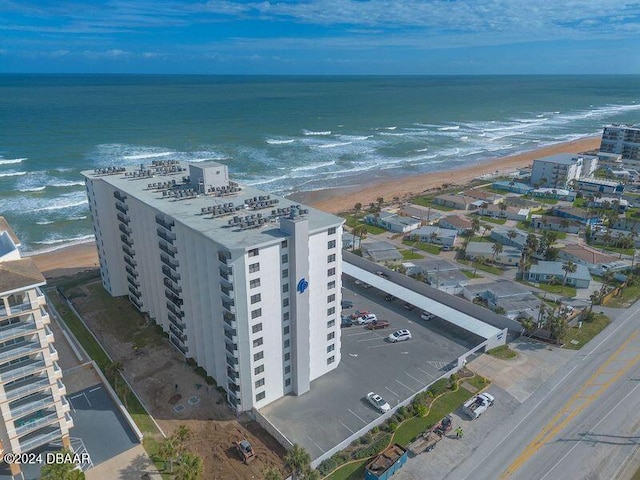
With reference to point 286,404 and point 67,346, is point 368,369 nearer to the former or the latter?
point 286,404

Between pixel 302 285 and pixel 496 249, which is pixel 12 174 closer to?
Answer: pixel 302 285

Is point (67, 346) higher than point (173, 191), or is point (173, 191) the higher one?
point (173, 191)

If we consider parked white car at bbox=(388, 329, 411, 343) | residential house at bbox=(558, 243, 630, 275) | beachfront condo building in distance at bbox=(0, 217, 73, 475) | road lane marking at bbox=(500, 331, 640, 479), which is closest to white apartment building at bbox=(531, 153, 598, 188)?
residential house at bbox=(558, 243, 630, 275)

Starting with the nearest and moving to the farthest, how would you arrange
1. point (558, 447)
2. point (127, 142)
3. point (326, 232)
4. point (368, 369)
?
1. point (558, 447)
2. point (326, 232)
3. point (368, 369)
4. point (127, 142)

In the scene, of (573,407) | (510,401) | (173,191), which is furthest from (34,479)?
(573,407)

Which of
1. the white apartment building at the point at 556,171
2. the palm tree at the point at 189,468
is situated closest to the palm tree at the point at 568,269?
the white apartment building at the point at 556,171

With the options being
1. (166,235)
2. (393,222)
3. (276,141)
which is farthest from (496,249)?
(276,141)
